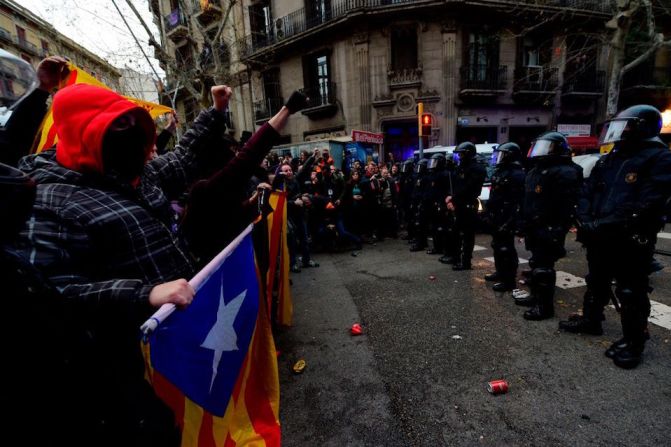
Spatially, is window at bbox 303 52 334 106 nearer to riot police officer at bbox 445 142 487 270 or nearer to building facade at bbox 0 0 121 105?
building facade at bbox 0 0 121 105

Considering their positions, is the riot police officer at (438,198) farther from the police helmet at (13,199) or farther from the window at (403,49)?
the window at (403,49)

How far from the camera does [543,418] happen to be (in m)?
2.29

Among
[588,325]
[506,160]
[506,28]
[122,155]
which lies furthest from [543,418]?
[506,28]

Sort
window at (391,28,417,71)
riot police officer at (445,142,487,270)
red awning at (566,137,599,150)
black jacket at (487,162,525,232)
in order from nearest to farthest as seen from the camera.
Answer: black jacket at (487,162,525,232)
riot police officer at (445,142,487,270)
window at (391,28,417,71)
red awning at (566,137,599,150)

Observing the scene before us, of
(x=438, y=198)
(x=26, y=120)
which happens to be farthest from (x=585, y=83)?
(x=26, y=120)

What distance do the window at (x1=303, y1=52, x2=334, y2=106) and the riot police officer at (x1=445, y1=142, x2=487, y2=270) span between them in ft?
48.2

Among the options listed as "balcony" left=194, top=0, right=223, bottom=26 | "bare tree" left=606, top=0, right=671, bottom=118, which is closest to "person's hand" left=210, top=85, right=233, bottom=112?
"bare tree" left=606, top=0, right=671, bottom=118

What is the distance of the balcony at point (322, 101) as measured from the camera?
1850cm

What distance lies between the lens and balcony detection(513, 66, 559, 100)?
17.5 metres

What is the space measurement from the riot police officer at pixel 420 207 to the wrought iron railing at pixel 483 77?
11588mm

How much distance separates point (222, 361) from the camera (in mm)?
1527

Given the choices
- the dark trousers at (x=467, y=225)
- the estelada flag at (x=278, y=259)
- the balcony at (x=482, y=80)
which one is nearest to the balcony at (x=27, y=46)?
the balcony at (x=482, y=80)

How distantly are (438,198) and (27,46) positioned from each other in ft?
130

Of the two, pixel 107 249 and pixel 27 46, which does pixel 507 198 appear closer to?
pixel 107 249
